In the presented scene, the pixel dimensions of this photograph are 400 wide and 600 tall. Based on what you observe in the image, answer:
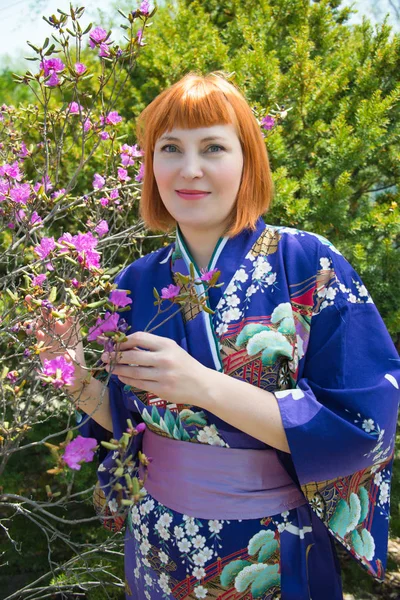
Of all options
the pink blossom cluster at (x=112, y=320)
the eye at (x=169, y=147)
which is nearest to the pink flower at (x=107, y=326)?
the pink blossom cluster at (x=112, y=320)

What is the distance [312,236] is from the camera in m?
1.46

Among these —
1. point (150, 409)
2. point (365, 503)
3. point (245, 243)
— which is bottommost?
point (365, 503)

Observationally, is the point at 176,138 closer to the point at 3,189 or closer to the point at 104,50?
the point at 104,50

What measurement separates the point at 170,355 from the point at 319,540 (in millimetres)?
587

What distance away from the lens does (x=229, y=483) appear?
136 cm

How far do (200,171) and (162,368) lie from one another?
456mm

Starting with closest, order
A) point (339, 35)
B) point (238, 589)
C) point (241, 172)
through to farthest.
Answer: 1. point (238, 589)
2. point (241, 172)
3. point (339, 35)

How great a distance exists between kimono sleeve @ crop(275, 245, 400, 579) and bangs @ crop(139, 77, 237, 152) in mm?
391

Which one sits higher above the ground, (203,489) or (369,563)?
(203,489)

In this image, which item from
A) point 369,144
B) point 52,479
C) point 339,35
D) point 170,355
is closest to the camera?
point 170,355

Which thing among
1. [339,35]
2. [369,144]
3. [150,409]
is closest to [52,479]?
[150,409]

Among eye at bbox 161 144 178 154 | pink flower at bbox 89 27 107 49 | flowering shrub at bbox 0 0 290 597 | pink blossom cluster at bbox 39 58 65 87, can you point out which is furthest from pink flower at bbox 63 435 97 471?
pink flower at bbox 89 27 107 49

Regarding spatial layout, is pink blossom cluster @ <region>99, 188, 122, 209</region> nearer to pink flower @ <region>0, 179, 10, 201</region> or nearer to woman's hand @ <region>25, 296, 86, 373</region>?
pink flower @ <region>0, 179, 10, 201</region>

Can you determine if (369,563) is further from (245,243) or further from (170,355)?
(245,243)
